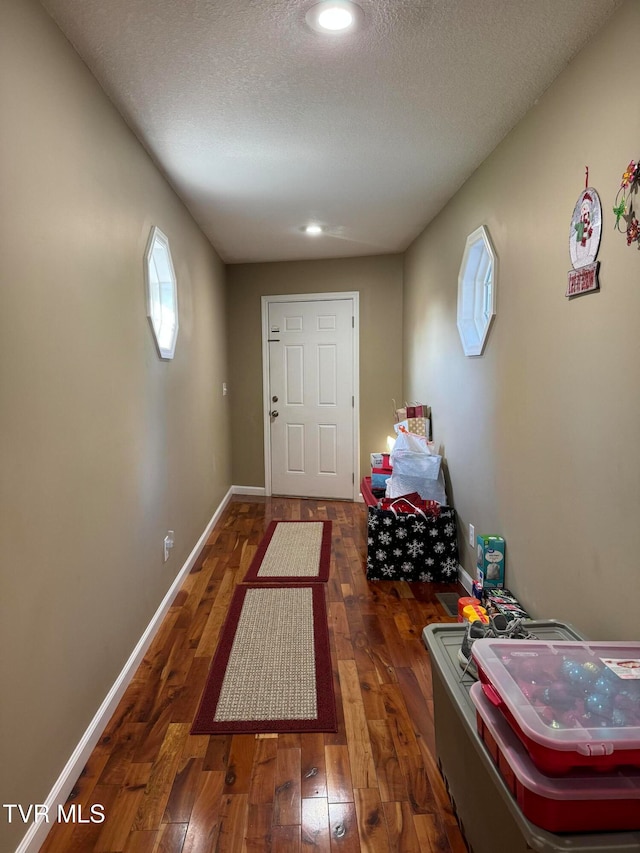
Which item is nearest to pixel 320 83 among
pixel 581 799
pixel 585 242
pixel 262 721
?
pixel 585 242

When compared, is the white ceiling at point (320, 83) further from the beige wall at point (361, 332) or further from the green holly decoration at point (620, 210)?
the beige wall at point (361, 332)

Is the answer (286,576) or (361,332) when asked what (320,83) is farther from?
(361,332)

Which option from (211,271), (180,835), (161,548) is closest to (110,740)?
(180,835)

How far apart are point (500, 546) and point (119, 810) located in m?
1.83

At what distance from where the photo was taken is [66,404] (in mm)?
1533

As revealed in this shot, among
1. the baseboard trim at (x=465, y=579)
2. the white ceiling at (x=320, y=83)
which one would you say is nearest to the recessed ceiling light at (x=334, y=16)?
the white ceiling at (x=320, y=83)

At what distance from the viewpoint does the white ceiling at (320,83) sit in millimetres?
1456

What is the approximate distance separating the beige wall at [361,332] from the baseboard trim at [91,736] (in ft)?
7.97

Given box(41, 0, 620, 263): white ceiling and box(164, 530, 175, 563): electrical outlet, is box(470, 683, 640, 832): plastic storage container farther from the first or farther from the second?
box(164, 530, 175, 563): electrical outlet

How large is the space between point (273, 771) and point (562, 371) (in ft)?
5.69

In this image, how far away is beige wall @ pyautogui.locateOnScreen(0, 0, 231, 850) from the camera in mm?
1248

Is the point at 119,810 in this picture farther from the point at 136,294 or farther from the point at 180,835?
the point at 136,294

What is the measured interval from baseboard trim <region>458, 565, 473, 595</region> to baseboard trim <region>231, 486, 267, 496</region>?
2.55m

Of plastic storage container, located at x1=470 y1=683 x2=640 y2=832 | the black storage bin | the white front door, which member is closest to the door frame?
the white front door
